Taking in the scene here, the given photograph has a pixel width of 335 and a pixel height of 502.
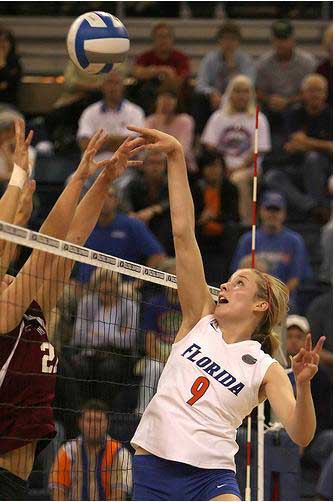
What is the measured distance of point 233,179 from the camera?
545 inches

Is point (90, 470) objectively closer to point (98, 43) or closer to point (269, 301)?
point (269, 301)

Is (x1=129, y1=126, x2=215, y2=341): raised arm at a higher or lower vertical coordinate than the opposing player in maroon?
higher

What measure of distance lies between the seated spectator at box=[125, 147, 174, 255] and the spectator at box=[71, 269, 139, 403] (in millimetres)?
1711

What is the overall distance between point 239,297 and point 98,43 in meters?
2.67

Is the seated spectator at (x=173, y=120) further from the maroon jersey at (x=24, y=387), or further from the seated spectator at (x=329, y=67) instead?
the maroon jersey at (x=24, y=387)

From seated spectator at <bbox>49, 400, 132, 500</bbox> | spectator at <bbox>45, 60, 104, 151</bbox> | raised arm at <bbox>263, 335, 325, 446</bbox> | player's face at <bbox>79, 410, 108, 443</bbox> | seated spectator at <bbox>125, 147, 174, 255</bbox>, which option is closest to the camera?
raised arm at <bbox>263, 335, 325, 446</bbox>

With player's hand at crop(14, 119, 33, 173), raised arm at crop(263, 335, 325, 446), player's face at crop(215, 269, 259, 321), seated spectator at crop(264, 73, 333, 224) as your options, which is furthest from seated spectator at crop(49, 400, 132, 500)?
seated spectator at crop(264, 73, 333, 224)

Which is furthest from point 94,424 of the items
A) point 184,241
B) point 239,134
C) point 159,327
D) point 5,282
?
point 239,134

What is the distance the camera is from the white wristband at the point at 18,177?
6.35 m

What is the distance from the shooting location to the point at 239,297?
21.1 ft

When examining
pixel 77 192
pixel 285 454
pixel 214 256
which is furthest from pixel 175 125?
pixel 77 192

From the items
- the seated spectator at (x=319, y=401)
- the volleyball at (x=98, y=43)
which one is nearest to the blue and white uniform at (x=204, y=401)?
the volleyball at (x=98, y=43)

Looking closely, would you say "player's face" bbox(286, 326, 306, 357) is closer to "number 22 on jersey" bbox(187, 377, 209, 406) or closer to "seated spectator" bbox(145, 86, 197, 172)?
"seated spectator" bbox(145, 86, 197, 172)

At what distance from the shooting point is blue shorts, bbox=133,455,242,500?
6.05 metres
